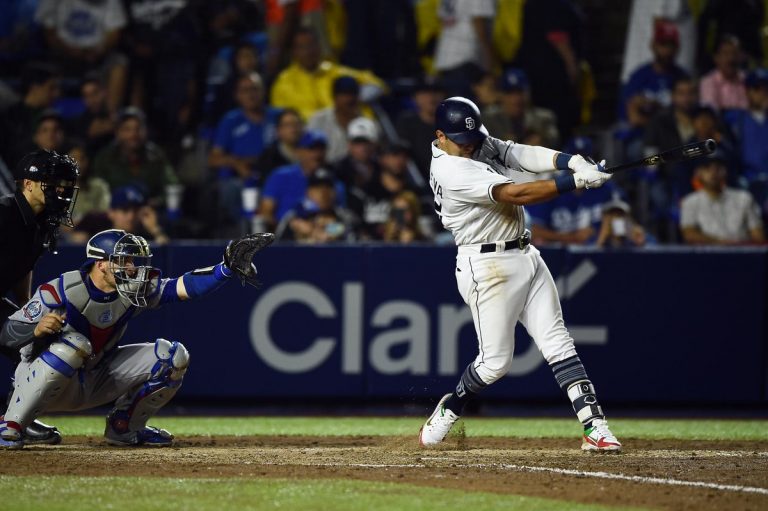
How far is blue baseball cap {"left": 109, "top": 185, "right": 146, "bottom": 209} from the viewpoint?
10328 millimetres

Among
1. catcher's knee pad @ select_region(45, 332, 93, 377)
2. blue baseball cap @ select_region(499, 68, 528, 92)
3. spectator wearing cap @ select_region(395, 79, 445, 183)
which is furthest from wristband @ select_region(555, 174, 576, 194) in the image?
blue baseball cap @ select_region(499, 68, 528, 92)

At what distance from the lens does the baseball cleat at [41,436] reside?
7164 millimetres

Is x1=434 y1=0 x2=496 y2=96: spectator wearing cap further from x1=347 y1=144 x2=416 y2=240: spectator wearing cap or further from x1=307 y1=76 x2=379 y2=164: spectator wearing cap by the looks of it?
x1=347 y1=144 x2=416 y2=240: spectator wearing cap

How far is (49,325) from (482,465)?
247 cm

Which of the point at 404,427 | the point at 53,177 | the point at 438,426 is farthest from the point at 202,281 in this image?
the point at 404,427

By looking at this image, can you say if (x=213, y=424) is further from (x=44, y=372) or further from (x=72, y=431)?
(x=44, y=372)

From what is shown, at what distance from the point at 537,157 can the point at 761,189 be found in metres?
5.88

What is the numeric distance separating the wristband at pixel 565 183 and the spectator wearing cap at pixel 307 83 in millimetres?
6305

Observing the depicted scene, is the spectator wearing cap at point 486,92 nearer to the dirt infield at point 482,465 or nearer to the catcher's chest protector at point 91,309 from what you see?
the dirt infield at point 482,465

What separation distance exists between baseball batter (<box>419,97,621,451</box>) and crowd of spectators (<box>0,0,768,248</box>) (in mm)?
3863

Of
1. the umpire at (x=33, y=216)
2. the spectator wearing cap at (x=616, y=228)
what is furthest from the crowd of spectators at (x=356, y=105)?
the umpire at (x=33, y=216)

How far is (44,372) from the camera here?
6.57m

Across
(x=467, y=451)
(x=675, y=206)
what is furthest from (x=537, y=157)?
(x=675, y=206)

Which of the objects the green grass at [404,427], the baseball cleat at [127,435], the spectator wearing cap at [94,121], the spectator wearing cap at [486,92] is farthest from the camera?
the spectator wearing cap at [486,92]
